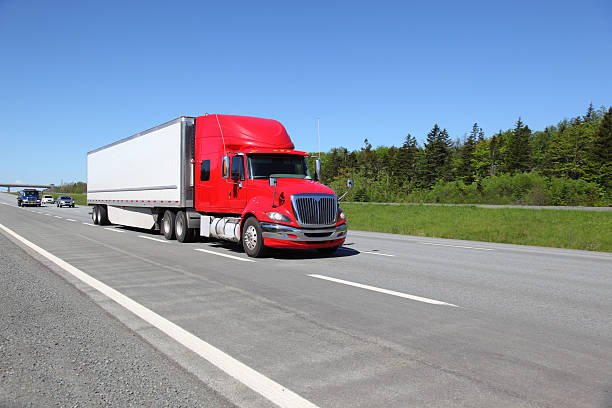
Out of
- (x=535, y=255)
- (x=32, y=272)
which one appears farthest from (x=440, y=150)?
(x=32, y=272)

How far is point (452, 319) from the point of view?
4996mm

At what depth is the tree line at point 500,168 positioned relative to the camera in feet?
191

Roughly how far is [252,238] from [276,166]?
203cm

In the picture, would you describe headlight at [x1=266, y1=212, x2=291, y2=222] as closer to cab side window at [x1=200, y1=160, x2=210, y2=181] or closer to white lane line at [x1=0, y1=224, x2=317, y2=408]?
cab side window at [x1=200, y1=160, x2=210, y2=181]

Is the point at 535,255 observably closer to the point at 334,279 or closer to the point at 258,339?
the point at 334,279

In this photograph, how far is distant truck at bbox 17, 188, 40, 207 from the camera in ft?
188

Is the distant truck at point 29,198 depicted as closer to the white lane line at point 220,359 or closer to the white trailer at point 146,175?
the white trailer at point 146,175

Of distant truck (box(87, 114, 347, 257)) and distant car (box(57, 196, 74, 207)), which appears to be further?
distant car (box(57, 196, 74, 207))

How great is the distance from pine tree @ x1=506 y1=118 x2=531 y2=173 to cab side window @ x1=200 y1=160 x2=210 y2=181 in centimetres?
8430

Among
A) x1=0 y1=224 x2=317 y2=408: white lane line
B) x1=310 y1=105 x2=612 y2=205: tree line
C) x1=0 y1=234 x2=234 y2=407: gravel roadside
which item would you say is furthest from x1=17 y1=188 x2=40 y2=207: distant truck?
x1=0 y1=234 x2=234 y2=407: gravel roadside

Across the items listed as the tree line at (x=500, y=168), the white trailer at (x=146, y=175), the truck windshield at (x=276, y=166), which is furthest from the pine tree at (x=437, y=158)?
the truck windshield at (x=276, y=166)

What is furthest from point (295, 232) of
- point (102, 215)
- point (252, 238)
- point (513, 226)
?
point (513, 226)

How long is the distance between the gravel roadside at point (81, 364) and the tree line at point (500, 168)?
46134mm

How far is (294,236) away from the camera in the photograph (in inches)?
385
